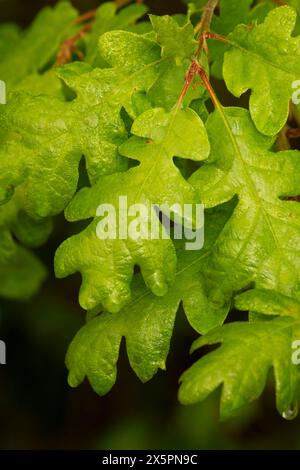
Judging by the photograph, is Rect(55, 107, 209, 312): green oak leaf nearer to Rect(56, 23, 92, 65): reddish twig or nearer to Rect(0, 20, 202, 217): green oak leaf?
Rect(0, 20, 202, 217): green oak leaf

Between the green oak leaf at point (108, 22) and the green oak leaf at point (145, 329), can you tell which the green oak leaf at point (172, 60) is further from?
the green oak leaf at point (108, 22)

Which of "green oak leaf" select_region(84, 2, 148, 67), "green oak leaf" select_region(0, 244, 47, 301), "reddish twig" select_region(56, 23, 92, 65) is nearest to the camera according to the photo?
"green oak leaf" select_region(84, 2, 148, 67)

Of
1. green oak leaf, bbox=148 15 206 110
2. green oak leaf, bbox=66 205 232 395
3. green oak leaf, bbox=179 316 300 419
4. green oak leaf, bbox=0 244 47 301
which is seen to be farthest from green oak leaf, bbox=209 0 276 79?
green oak leaf, bbox=0 244 47 301

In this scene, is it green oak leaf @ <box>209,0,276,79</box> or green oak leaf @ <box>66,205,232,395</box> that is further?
green oak leaf @ <box>209,0,276,79</box>

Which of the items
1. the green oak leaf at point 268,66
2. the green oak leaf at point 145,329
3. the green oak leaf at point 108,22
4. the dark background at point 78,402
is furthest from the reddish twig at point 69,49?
the dark background at point 78,402
